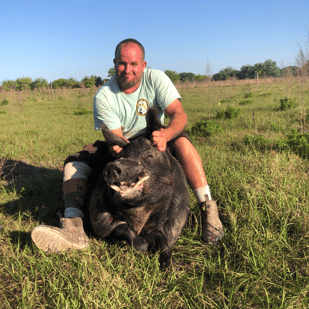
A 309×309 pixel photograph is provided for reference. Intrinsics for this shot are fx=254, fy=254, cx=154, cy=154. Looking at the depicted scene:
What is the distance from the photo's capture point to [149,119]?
2266 millimetres

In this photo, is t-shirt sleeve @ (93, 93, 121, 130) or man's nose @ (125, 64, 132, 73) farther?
t-shirt sleeve @ (93, 93, 121, 130)

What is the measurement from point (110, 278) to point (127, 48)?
2.15m


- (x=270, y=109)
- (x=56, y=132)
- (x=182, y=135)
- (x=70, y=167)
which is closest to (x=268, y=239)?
(x=182, y=135)

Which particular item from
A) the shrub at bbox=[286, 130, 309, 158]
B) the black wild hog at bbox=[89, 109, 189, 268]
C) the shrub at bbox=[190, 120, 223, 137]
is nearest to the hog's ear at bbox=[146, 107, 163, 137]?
the black wild hog at bbox=[89, 109, 189, 268]

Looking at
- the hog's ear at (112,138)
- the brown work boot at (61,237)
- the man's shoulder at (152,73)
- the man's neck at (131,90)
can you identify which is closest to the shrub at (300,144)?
the man's shoulder at (152,73)

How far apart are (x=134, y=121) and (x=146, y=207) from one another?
1.11 m

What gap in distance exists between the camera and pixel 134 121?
2900 mm

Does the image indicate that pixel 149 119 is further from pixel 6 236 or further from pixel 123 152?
pixel 6 236

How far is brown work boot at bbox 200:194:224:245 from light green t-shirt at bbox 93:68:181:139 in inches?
43.8

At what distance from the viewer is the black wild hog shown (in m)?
2.09

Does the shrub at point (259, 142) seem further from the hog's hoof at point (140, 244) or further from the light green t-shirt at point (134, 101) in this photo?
the hog's hoof at point (140, 244)

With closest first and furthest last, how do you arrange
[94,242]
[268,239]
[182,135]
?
1. [268,239]
2. [94,242]
3. [182,135]

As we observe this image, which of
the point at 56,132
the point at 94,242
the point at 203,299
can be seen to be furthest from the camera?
the point at 56,132

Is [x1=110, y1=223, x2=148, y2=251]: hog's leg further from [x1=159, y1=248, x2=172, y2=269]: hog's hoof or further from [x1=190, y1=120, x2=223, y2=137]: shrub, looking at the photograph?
[x1=190, y1=120, x2=223, y2=137]: shrub
